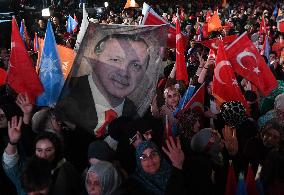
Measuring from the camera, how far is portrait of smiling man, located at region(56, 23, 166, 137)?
3.89 m

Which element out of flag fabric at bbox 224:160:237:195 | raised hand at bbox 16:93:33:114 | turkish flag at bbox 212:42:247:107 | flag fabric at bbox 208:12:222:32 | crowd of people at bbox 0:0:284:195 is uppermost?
flag fabric at bbox 208:12:222:32

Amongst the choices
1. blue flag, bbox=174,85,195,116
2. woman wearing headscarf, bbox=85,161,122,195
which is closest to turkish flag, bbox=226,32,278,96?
blue flag, bbox=174,85,195,116

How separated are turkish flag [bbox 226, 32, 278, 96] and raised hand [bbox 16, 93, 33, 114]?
7.65 feet

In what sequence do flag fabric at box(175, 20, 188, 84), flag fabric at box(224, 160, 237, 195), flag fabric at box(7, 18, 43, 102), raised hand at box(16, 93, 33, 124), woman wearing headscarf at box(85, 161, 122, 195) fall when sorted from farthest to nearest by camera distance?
1. flag fabric at box(175, 20, 188, 84)
2. flag fabric at box(7, 18, 43, 102)
3. raised hand at box(16, 93, 33, 124)
4. flag fabric at box(224, 160, 237, 195)
5. woman wearing headscarf at box(85, 161, 122, 195)

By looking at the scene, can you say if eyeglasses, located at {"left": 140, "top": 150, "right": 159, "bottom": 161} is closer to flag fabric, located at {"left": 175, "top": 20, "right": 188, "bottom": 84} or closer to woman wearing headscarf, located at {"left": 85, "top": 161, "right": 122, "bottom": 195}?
woman wearing headscarf, located at {"left": 85, "top": 161, "right": 122, "bottom": 195}

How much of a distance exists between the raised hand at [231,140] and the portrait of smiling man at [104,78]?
92 cm

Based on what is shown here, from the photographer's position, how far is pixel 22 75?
4207 millimetres

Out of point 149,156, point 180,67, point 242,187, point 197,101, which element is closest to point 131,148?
point 149,156

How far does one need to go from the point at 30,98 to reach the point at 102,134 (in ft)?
2.83

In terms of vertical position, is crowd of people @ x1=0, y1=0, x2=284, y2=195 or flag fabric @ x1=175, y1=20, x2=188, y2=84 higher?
flag fabric @ x1=175, y1=20, x2=188, y2=84

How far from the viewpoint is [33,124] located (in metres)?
3.72

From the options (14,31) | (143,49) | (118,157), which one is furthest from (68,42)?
(118,157)

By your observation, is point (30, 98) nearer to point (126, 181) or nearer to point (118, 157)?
point (118, 157)

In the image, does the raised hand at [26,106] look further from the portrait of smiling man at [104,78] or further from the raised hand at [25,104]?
the portrait of smiling man at [104,78]
